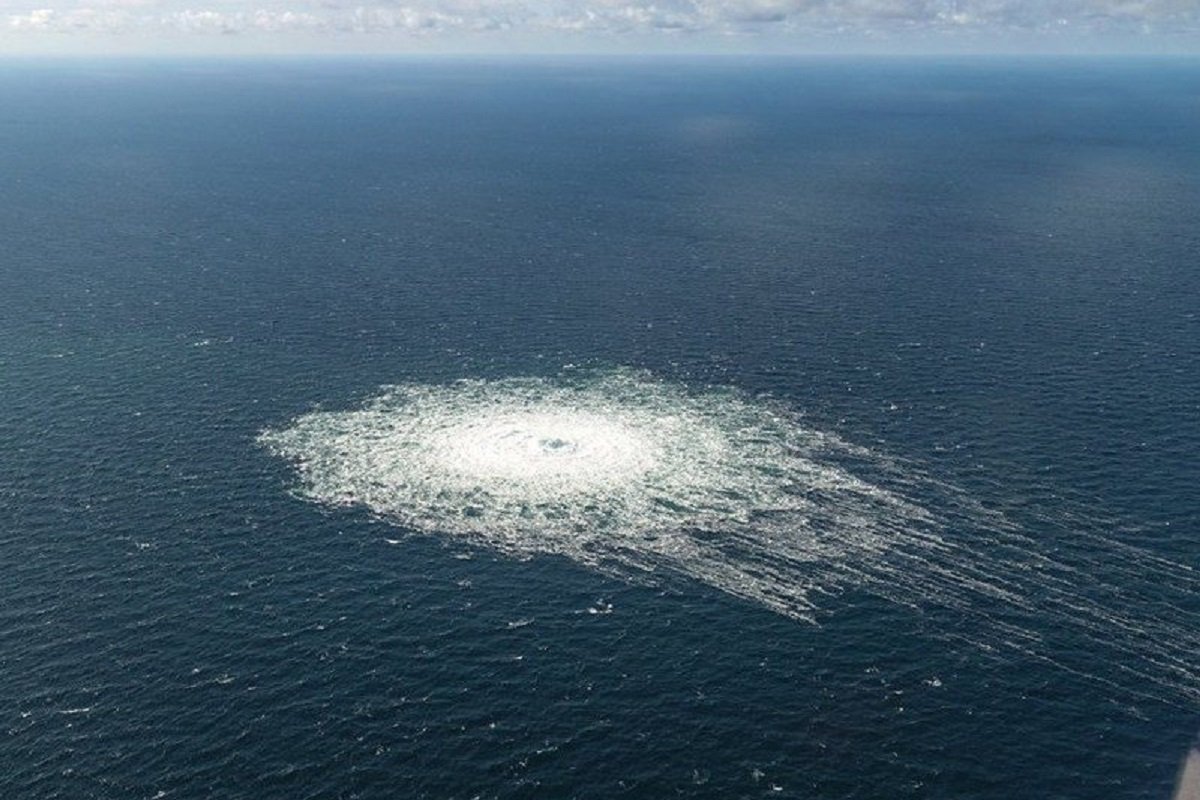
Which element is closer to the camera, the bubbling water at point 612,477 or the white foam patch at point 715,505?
the white foam patch at point 715,505

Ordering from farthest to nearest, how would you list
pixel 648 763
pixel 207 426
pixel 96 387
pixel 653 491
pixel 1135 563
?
pixel 96 387 < pixel 207 426 < pixel 653 491 < pixel 1135 563 < pixel 648 763

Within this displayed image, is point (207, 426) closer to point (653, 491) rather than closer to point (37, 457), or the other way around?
point (37, 457)

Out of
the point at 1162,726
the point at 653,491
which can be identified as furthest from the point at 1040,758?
the point at 653,491

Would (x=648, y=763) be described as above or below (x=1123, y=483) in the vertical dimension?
below

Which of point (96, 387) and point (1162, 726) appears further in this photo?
point (96, 387)

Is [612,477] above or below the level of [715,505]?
above

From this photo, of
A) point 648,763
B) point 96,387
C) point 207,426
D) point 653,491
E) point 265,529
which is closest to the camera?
point 648,763

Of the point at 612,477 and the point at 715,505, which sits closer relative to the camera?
the point at 715,505

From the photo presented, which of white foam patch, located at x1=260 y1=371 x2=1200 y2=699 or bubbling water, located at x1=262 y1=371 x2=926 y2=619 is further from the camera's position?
bubbling water, located at x1=262 y1=371 x2=926 y2=619
